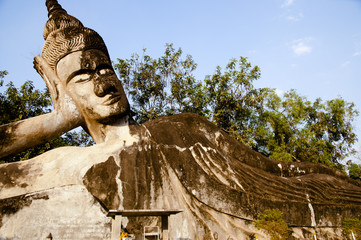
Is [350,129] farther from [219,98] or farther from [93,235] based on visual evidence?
[93,235]

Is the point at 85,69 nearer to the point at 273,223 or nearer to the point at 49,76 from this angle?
the point at 49,76

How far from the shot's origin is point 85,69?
15.6 feet

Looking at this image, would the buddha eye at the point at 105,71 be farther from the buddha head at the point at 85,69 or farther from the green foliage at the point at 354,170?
the green foliage at the point at 354,170

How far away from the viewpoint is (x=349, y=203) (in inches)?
172

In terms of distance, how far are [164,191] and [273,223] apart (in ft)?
4.82

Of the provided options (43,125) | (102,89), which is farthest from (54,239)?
(102,89)

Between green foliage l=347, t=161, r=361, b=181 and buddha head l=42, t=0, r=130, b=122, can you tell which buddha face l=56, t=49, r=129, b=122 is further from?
green foliage l=347, t=161, r=361, b=181

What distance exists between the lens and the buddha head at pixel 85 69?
183 inches

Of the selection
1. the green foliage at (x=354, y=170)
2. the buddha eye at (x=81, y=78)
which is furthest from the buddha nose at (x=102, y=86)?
the green foliage at (x=354, y=170)

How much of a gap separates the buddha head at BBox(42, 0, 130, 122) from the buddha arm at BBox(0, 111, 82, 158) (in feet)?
1.30

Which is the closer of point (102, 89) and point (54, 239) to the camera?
point (54, 239)

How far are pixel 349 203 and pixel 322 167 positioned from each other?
105 cm

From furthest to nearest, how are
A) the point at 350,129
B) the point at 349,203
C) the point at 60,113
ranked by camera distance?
the point at 350,129 < the point at 60,113 < the point at 349,203

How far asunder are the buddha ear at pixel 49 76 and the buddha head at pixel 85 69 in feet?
0.23
